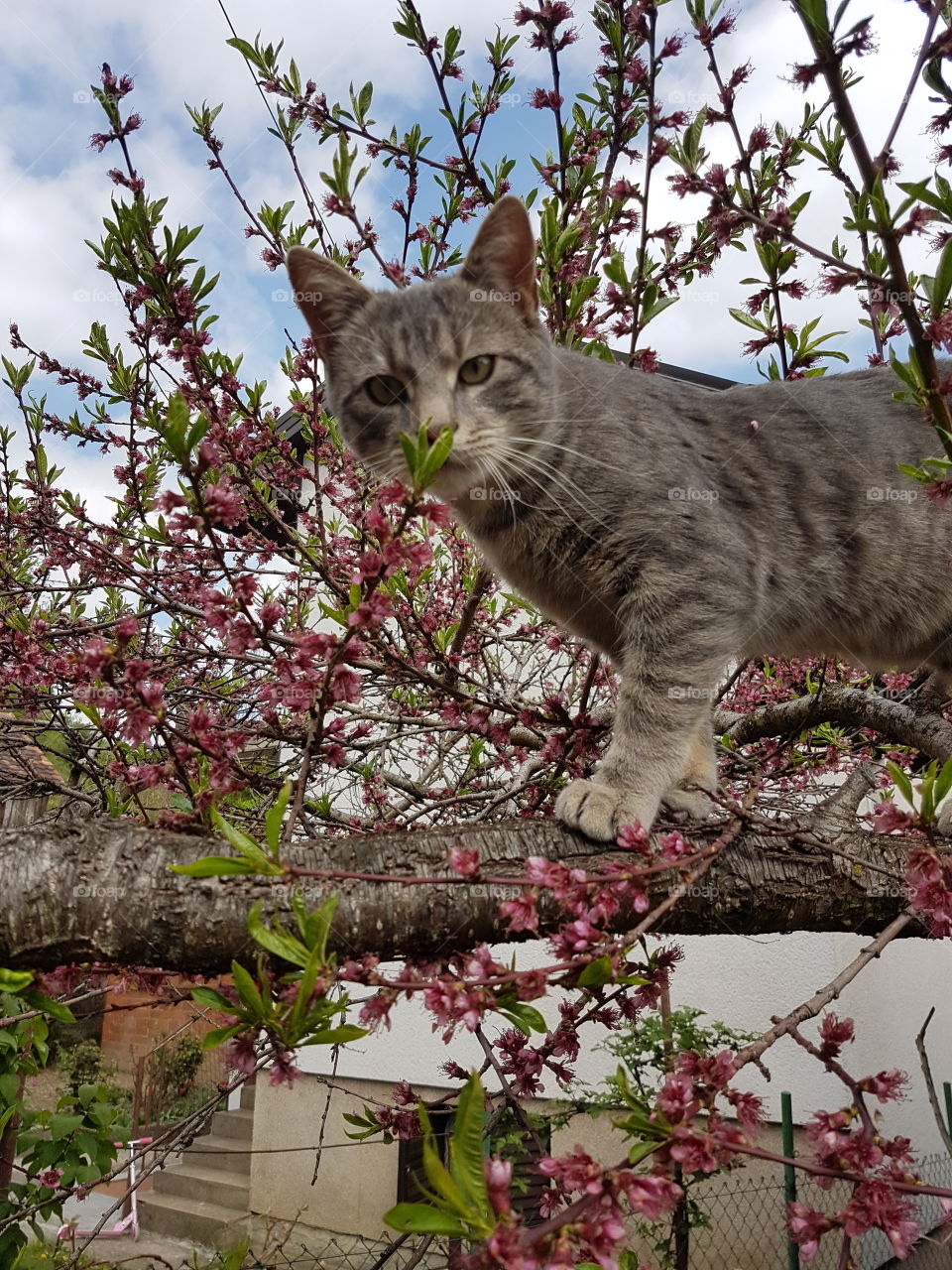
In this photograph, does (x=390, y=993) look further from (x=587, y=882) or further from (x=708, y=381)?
(x=708, y=381)

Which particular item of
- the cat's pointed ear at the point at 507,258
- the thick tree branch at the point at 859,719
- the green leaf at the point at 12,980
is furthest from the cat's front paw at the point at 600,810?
the cat's pointed ear at the point at 507,258

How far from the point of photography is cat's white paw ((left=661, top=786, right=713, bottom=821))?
226 centimetres

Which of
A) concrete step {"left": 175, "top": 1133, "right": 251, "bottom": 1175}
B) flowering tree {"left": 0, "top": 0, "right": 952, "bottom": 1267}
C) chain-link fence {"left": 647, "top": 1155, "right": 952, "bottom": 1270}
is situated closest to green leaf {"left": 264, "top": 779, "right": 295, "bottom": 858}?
flowering tree {"left": 0, "top": 0, "right": 952, "bottom": 1267}

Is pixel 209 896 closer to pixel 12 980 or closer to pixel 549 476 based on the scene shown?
pixel 12 980

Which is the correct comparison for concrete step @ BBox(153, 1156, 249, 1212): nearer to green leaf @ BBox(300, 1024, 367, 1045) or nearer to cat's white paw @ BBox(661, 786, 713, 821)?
cat's white paw @ BBox(661, 786, 713, 821)

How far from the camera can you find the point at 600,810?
193 cm

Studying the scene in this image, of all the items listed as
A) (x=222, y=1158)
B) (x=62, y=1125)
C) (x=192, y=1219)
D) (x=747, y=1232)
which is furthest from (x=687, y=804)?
(x=222, y=1158)

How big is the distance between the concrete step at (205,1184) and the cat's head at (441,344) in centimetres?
1040

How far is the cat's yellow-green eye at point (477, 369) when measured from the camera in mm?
2623

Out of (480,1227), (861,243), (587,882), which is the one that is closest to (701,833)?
(587,882)

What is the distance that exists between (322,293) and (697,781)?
1885mm

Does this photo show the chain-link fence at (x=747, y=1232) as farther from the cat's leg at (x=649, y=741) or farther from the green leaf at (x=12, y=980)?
the green leaf at (x=12, y=980)

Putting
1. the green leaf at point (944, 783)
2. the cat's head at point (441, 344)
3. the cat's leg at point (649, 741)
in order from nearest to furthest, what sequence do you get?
the green leaf at point (944, 783)
the cat's leg at point (649, 741)
the cat's head at point (441, 344)

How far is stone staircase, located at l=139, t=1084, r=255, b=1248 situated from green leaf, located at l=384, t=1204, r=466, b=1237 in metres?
10.4
